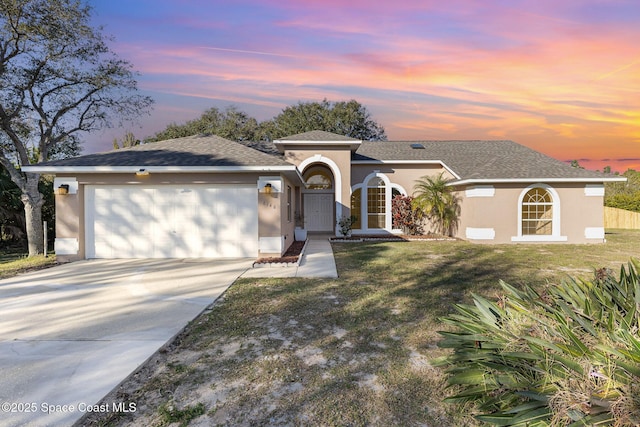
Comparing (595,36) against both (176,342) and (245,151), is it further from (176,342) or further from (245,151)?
(176,342)

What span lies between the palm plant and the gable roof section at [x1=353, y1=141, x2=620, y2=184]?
3.29 ft

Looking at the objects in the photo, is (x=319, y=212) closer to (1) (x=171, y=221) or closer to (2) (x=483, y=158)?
(1) (x=171, y=221)

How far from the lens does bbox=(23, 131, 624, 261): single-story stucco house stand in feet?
34.0

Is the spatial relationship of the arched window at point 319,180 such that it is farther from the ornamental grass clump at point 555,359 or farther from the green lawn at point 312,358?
the ornamental grass clump at point 555,359

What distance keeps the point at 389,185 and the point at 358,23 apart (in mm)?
9029

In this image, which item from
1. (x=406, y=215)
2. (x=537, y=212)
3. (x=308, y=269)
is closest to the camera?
(x=308, y=269)

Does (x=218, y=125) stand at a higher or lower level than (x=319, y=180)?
higher

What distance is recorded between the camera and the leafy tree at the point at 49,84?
12.6 m

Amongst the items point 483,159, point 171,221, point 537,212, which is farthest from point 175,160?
point 483,159

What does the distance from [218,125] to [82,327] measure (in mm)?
34775

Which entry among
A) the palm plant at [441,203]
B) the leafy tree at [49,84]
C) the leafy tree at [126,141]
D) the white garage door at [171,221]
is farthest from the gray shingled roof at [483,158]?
the leafy tree at [126,141]

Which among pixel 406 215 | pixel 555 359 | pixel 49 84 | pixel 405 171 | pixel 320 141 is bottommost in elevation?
pixel 555 359

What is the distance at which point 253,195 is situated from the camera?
10.6 metres

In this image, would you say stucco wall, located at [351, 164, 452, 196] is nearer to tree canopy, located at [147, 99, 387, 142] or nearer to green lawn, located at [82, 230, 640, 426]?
green lawn, located at [82, 230, 640, 426]
